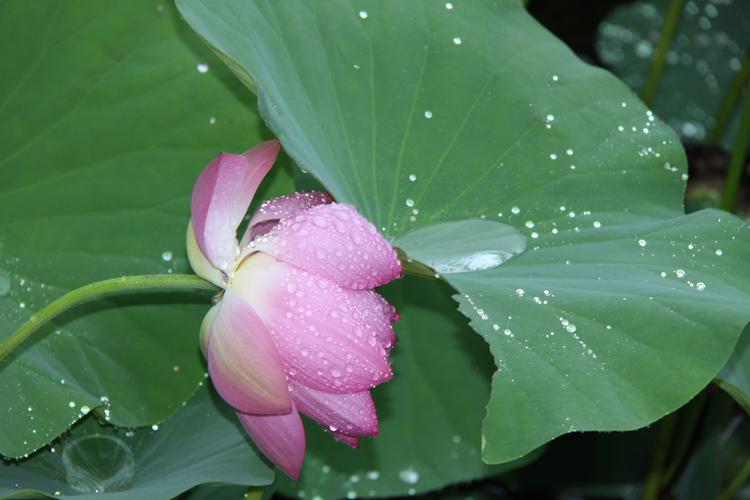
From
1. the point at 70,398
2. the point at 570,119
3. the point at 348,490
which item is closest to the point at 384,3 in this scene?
the point at 570,119

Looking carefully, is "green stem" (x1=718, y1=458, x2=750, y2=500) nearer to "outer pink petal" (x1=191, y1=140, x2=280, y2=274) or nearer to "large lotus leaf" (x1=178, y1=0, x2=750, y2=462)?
"large lotus leaf" (x1=178, y1=0, x2=750, y2=462)

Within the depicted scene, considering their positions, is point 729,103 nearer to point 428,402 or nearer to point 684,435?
point 684,435

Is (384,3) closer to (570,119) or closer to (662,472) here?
(570,119)

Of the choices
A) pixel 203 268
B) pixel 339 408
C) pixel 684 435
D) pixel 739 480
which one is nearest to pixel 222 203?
pixel 203 268

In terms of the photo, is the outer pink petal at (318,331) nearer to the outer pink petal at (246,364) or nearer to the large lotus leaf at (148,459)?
the outer pink petal at (246,364)

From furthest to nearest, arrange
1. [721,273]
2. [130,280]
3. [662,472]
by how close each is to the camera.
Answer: [662,472]
[721,273]
[130,280]

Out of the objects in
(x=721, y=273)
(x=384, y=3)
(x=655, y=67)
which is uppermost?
(x=384, y=3)

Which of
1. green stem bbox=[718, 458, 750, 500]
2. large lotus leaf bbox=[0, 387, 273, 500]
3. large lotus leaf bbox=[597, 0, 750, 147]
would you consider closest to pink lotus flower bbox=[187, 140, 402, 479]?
large lotus leaf bbox=[0, 387, 273, 500]
